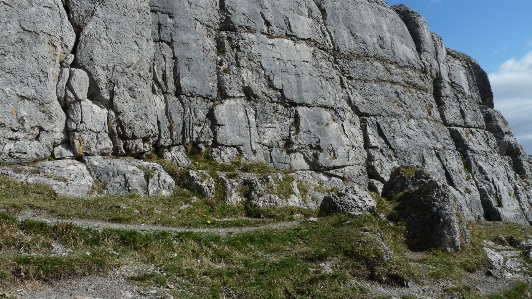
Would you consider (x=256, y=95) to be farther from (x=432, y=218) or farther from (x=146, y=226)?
(x=146, y=226)

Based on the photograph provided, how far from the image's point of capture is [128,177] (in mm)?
30625

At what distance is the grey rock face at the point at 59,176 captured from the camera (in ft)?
88.3

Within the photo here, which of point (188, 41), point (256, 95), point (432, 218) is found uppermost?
point (188, 41)

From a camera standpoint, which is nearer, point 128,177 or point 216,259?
point 216,259

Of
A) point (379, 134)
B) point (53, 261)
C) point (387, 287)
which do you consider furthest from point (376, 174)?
point (53, 261)

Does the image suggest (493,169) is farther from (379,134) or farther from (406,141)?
(379,134)

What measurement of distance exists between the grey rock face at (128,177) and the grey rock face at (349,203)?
11.3m

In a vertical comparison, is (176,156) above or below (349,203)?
above

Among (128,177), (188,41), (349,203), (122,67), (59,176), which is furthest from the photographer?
(188,41)

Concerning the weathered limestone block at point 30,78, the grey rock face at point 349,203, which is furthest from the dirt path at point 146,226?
the weathered limestone block at point 30,78

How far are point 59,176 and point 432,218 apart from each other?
24074mm

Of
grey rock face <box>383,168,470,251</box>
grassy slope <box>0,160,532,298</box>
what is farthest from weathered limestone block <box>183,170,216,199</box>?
grey rock face <box>383,168,470,251</box>

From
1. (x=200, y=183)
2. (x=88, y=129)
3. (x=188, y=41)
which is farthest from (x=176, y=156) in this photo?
(x=188, y=41)

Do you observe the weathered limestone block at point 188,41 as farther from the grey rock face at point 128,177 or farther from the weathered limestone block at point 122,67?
the grey rock face at point 128,177
